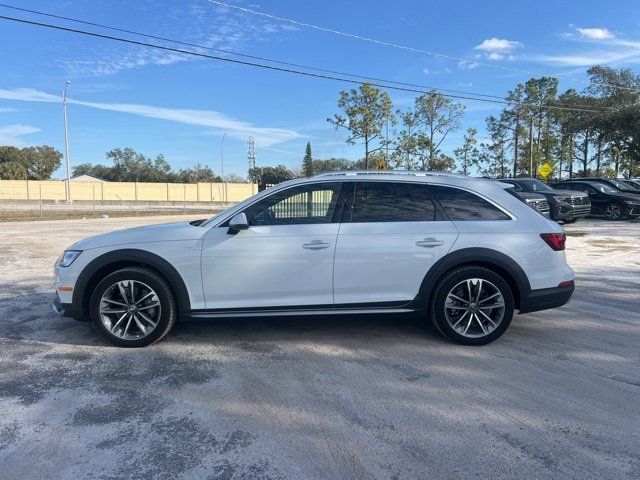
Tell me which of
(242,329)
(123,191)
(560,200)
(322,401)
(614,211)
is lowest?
(322,401)

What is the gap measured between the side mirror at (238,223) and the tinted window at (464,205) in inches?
73.3

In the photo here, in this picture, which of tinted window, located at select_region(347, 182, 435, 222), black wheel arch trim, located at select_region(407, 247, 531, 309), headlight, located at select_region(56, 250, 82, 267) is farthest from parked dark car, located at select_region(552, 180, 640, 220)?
headlight, located at select_region(56, 250, 82, 267)

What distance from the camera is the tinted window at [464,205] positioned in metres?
4.62

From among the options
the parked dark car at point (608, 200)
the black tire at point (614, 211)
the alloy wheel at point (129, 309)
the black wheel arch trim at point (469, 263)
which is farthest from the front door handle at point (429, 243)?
the black tire at point (614, 211)

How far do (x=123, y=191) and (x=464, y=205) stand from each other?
62579 millimetres

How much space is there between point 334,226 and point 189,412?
81.4 inches

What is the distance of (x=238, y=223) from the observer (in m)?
4.34

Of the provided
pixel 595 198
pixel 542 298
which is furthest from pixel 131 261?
pixel 595 198

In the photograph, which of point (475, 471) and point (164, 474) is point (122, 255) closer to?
point (164, 474)

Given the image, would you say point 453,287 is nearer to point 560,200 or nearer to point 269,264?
point 269,264

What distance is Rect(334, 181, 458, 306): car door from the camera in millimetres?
4426

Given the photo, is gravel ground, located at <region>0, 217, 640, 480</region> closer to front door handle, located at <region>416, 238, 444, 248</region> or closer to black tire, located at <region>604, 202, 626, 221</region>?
front door handle, located at <region>416, 238, 444, 248</region>

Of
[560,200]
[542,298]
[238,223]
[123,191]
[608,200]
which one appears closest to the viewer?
[238,223]

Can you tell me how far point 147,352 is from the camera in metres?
4.48
